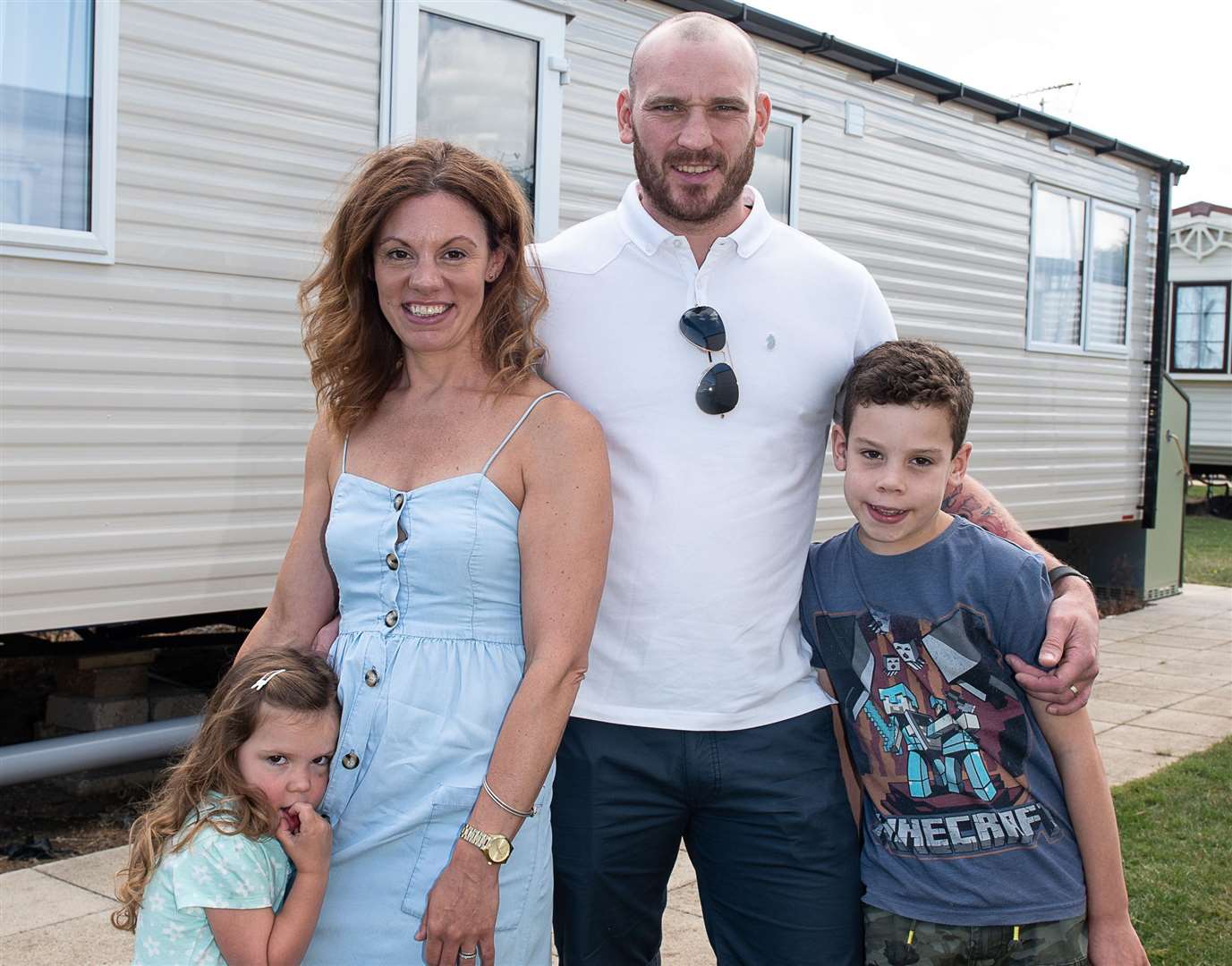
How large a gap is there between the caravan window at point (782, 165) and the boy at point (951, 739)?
4802 mm

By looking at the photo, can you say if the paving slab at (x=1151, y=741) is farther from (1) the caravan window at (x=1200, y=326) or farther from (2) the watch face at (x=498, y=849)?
(1) the caravan window at (x=1200, y=326)

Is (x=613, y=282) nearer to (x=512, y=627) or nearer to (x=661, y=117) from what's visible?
(x=661, y=117)

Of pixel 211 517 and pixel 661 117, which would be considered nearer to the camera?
pixel 661 117

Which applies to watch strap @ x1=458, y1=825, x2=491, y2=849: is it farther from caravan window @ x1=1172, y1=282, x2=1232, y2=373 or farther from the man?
caravan window @ x1=1172, y1=282, x2=1232, y2=373

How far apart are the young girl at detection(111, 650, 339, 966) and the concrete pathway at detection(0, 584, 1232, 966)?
34 centimetres

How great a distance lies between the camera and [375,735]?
72.2 inches

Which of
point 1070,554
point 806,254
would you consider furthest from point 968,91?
point 806,254

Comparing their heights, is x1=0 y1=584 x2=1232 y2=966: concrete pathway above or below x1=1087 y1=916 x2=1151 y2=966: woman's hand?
below

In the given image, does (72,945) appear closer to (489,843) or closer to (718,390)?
(489,843)

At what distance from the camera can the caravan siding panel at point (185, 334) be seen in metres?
4.20

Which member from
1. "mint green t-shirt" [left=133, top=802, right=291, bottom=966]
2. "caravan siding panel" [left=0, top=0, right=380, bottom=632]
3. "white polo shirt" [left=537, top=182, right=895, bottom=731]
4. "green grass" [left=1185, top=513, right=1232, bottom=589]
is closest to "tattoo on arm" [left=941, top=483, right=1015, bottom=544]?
"white polo shirt" [left=537, top=182, right=895, bottom=731]

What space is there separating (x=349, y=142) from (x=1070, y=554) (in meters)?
7.49

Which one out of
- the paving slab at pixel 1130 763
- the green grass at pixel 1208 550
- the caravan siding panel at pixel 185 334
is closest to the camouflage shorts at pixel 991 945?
the caravan siding panel at pixel 185 334

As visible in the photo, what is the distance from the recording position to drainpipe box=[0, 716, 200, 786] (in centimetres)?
408
